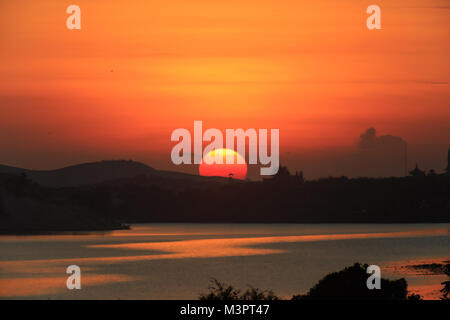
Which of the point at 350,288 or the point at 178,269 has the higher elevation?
the point at 350,288

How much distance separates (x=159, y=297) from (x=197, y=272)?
2590cm

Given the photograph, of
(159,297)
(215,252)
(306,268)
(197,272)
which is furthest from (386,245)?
(159,297)

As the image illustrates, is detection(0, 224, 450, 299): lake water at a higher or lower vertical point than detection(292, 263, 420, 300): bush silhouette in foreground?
lower

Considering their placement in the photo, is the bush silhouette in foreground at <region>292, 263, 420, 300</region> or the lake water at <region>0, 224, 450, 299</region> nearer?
the bush silhouette in foreground at <region>292, 263, 420, 300</region>

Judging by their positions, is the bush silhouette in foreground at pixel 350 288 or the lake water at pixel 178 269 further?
the lake water at pixel 178 269

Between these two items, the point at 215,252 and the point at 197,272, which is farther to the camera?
the point at 215,252

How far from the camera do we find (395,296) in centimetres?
2706

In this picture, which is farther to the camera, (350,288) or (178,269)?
(178,269)

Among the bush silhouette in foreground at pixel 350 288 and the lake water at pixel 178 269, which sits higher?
the bush silhouette in foreground at pixel 350 288
